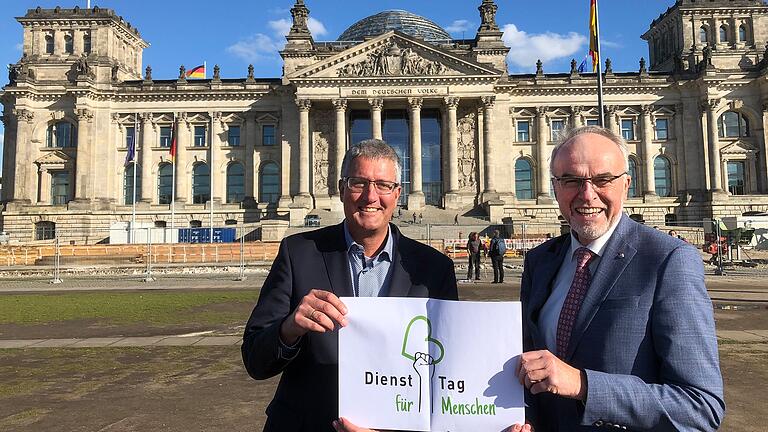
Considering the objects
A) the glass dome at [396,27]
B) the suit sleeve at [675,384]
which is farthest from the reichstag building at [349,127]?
the suit sleeve at [675,384]

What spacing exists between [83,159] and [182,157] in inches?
390

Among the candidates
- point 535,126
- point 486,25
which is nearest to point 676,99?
point 535,126

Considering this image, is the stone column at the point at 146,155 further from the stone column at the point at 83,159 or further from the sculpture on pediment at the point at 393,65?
the sculpture on pediment at the point at 393,65

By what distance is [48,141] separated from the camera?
190 feet

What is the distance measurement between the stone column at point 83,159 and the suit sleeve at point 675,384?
62.4 metres

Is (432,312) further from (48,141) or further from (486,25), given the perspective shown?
(48,141)

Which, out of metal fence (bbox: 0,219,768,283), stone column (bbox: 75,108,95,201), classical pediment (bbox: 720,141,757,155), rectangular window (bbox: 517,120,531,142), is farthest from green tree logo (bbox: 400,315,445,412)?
classical pediment (bbox: 720,141,757,155)

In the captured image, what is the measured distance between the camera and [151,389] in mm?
7344

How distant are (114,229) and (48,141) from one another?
54.4 feet

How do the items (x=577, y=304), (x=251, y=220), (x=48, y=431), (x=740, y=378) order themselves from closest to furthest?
(x=577, y=304), (x=48, y=431), (x=740, y=378), (x=251, y=220)

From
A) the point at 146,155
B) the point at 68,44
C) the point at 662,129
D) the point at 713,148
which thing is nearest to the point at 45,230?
the point at 146,155

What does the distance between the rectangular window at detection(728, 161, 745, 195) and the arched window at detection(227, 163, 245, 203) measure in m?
52.2

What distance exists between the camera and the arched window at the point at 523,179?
57.6 m

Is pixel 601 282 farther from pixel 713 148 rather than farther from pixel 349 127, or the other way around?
pixel 713 148
